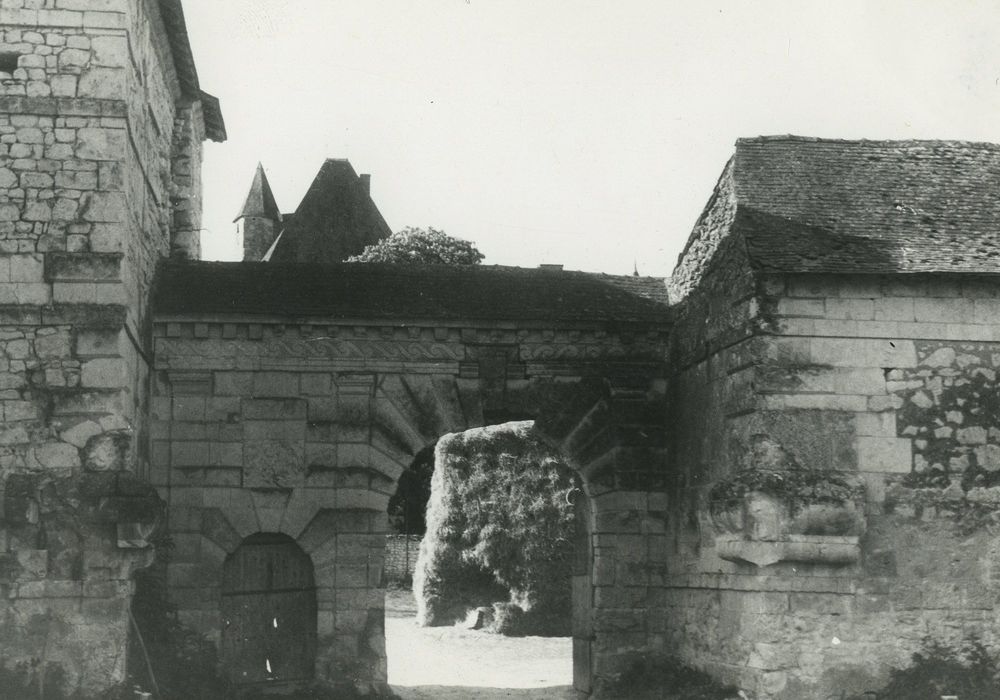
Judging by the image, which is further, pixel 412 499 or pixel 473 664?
pixel 412 499

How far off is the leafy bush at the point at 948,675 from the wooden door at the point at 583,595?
3.64m

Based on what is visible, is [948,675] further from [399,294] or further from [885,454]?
[399,294]

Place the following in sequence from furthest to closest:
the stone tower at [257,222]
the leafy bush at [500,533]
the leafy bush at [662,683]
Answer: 1. the stone tower at [257,222]
2. the leafy bush at [500,533]
3. the leafy bush at [662,683]

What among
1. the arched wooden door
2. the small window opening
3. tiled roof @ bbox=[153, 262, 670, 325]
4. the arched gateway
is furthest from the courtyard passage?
the small window opening

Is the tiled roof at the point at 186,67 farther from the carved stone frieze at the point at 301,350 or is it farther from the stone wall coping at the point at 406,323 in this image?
the carved stone frieze at the point at 301,350

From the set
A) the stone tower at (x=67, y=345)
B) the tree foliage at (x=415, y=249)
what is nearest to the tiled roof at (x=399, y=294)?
the stone tower at (x=67, y=345)

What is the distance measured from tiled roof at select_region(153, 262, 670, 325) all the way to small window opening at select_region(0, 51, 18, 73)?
277 centimetres

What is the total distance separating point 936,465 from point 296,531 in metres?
5.80

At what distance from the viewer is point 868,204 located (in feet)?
34.3

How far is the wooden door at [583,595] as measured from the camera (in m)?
12.2

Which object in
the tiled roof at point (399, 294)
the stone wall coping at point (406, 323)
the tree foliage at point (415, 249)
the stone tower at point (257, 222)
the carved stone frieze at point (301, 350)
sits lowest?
the carved stone frieze at point (301, 350)

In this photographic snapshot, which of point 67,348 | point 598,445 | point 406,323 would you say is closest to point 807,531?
point 598,445

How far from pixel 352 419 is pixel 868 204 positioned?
5.17 m

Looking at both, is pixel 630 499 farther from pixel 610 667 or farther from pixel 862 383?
pixel 862 383
